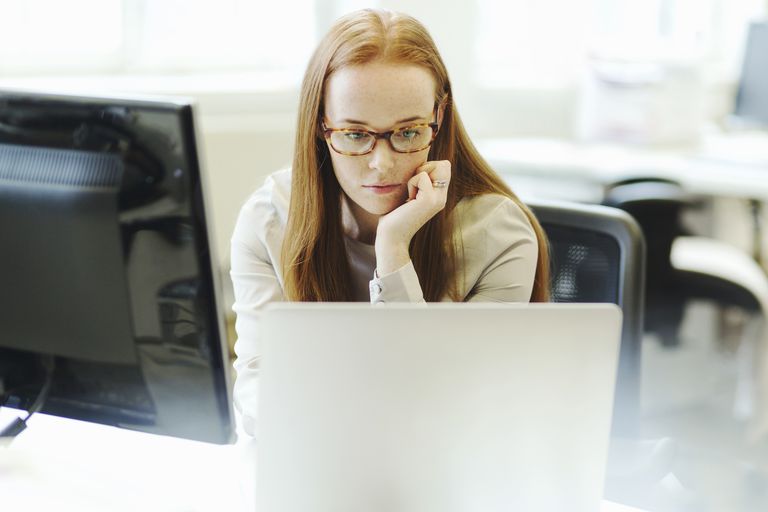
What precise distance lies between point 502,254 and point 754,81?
257 centimetres

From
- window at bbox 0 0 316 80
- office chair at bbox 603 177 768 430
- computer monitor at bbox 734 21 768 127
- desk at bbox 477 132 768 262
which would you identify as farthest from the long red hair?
computer monitor at bbox 734 21 768 127

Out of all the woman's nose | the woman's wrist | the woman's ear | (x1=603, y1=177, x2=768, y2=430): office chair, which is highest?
the woman's ear

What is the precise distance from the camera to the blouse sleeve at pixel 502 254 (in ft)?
4.29

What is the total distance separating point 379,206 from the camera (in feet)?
4.16

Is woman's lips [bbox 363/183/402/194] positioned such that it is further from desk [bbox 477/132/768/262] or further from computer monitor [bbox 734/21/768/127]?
computer monitor [bbox 734/21/768/127]

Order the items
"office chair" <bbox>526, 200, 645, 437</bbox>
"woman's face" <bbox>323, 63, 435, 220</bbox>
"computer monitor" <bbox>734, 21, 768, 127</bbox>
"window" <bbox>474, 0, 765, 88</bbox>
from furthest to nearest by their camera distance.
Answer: "window" <bbox>474, 0, 765, 88</bbox>
"computer monitor" <bbox>734, 21, 768, 127</bbox>
"office chair" <bbox>526, 200, 645, 437</bbox>
"woman's face" <bbox>323, 63, 435, 220</bbox>

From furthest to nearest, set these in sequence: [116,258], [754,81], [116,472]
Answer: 1. [754,81]
2. [116,472]
3. [116,258]

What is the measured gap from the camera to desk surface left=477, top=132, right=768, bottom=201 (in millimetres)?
3000

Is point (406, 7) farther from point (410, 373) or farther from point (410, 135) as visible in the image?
point (410, 373)

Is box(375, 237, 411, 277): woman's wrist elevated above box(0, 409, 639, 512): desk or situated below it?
above

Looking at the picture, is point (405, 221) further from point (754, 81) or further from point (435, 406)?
point (754, 81)

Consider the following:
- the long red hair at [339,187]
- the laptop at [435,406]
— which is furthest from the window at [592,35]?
the laptop at [435,406]

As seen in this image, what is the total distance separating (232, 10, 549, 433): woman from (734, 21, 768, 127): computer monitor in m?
2.44

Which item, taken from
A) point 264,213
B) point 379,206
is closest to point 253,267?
point 264,213
